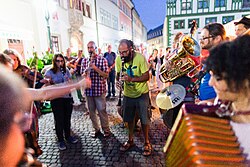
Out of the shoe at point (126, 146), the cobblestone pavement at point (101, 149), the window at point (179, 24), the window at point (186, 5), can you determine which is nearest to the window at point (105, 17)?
the window at point (179, 24)

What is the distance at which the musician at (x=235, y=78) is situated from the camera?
105cm

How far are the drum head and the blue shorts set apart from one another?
0.37 meters

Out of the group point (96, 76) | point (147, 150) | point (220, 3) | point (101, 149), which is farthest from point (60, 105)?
point (220, 3)

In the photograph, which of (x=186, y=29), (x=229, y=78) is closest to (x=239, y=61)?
(x=229, y=78)

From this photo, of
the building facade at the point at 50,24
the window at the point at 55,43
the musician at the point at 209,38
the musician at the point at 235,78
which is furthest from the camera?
the window at the point at 55,43

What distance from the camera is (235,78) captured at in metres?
1.08

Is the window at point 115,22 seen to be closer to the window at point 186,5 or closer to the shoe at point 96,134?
the window at point 186,5

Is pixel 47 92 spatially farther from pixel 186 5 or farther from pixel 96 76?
pixel 186 5

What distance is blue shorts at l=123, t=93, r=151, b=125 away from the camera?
10.9 feet

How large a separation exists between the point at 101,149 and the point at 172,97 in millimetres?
1754

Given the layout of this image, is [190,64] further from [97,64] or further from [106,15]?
[106,15]

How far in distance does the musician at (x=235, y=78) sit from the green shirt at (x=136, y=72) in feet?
6.83

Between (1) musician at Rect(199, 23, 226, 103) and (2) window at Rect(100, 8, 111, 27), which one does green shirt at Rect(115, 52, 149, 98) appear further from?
(2) window at Rect(100, 8, 111, 27)

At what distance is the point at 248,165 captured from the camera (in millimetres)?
1041
